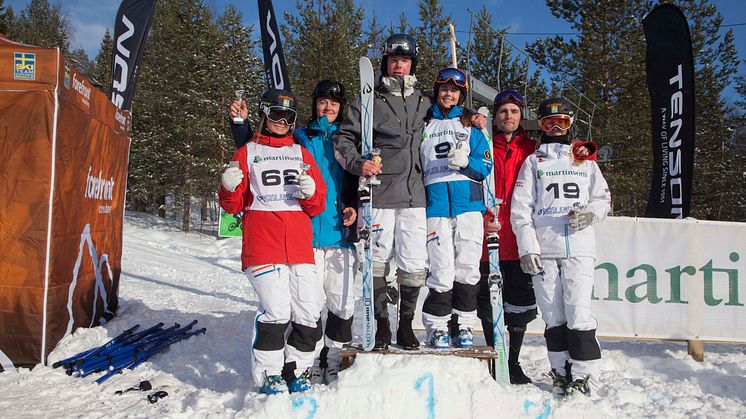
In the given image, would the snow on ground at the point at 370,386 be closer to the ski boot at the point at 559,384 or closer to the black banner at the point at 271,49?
the ski boot at the point at 559,384

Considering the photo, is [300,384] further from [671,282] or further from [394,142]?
[671,282]

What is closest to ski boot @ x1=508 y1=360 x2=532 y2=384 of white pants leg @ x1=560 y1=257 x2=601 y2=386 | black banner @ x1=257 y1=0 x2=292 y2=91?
white pants leg @ x1=560 y1=257 x2=601 y2=386

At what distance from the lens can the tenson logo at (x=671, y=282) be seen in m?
5.04

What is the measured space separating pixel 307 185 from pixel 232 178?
51 cm

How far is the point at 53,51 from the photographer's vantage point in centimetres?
410

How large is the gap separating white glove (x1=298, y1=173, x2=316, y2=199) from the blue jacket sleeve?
1.12m

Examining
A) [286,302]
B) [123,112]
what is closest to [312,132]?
[286,302]

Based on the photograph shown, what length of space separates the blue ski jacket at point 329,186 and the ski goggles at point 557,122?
163 cm

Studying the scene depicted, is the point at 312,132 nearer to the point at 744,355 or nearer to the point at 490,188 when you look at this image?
the point at 490,188

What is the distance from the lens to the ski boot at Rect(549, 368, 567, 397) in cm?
347

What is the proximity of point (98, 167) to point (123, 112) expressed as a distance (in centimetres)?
114

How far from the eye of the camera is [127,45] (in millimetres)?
6719

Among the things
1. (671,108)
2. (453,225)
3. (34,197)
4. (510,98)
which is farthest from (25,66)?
(671,108)

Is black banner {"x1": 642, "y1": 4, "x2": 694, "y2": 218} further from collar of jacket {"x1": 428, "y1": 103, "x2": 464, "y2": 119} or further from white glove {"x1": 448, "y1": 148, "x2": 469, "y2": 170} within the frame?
white glove {"x1": 448, "y1": 148, "x2": 469, "y2": 170}
